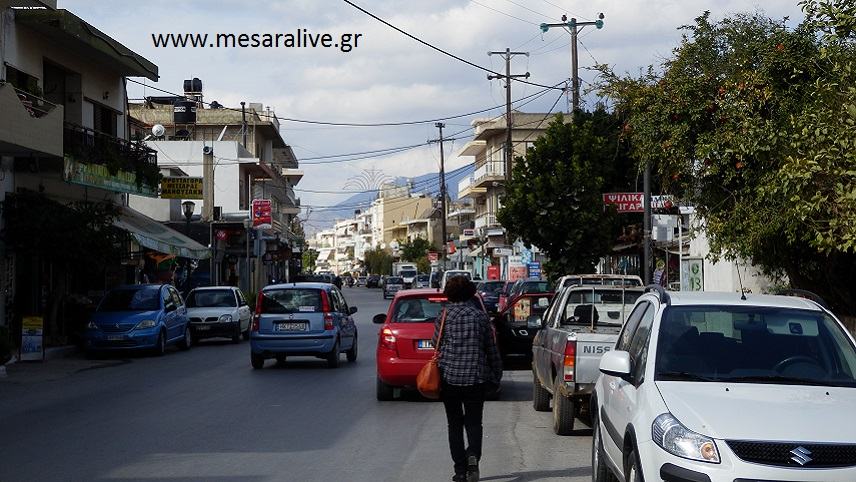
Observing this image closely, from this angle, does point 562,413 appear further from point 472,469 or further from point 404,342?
point 404,342

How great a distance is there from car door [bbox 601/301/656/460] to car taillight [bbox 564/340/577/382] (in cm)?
287

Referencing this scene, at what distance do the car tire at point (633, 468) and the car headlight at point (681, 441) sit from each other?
0.29 meters

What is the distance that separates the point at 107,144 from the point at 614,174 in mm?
15149

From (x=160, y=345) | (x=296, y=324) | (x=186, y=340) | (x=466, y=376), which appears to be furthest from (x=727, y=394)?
(x=186, y=340)

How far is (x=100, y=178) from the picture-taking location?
95.7ft

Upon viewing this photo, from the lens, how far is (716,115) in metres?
15.7

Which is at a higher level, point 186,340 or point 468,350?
point 468,350

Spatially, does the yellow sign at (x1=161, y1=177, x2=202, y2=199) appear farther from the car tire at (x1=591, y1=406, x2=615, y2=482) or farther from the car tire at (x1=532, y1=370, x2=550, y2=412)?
the car tire at (x1=591, y1=406, x2=615, y2=482)

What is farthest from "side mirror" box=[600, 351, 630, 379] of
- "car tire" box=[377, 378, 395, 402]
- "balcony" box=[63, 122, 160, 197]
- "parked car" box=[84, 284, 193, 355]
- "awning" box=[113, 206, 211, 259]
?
"awning" box=[113, 206, 211, 259]

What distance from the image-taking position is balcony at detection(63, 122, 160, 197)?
91.1 feet

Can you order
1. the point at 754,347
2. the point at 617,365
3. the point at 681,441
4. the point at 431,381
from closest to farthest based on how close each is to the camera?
the point at 681,441
the point at 617,365
the point at 754,347
the point at 431,381

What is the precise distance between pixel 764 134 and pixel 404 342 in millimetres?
5762

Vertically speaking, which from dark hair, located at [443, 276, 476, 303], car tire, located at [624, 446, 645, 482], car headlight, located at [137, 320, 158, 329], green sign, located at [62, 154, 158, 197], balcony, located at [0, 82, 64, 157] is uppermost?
balcony, located at [0, 82, 64, 157]

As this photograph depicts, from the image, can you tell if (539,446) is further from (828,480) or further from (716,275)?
(716,275)
